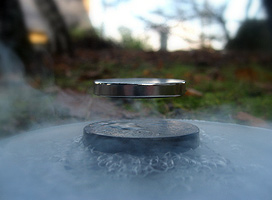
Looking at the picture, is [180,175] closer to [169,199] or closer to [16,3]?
[169,199]

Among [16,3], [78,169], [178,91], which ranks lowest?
[78,169]

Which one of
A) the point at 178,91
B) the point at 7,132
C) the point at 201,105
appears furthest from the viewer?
the point at 201,105

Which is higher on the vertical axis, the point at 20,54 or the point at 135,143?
the point at 20,54

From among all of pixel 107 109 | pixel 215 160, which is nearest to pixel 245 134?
pixel 215 160

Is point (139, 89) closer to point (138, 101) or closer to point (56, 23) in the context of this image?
point (138, 101)

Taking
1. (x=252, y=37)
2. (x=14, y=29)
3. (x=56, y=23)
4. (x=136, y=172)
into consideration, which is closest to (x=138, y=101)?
(x=136, y=172)

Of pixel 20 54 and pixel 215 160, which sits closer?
pixel 215 160

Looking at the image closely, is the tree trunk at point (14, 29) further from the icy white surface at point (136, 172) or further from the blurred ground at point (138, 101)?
the icy white surface at point (136, 172)
